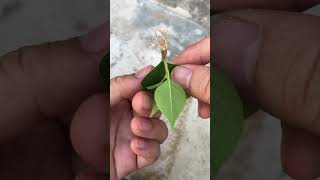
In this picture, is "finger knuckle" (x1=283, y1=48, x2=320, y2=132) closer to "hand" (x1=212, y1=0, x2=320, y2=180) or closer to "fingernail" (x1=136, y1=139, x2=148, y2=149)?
"hand" (x1=212, y1=0, x2=320, y2=180)

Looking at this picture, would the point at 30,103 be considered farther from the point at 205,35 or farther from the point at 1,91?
the point at 205,35

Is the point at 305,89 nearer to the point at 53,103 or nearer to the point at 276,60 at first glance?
the point at 276,60

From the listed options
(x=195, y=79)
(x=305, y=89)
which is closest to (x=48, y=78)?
(x=195, y=79)

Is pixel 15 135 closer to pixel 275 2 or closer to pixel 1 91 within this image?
pixel 1 91

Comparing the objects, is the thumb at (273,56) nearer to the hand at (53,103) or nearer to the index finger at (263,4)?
the index finger at (263,4)

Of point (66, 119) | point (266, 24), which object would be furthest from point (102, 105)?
point (266, 24)

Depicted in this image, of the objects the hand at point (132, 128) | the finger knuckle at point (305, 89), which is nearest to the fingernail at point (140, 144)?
the hand at point (132, 128)

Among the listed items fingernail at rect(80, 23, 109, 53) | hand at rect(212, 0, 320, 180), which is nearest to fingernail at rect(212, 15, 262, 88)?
hand at rect(212, 0, 320, 180)

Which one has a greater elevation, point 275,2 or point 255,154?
point 275,2
